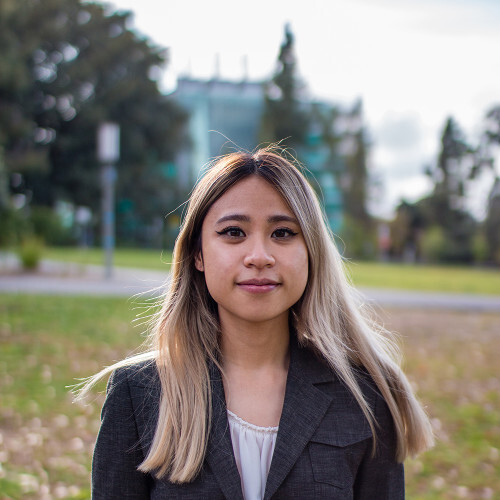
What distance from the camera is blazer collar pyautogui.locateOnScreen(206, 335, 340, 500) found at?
179 centimetres

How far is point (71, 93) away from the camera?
40.4 meters

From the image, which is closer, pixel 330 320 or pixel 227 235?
pixel 227 235

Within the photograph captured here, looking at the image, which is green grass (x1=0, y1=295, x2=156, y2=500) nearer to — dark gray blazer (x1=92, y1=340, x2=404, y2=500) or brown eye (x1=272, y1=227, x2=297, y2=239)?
dark gray blazer (x1=92, y1=340, x2=404, y2=500)

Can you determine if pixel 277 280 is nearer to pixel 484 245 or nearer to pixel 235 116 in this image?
pixel 484 245

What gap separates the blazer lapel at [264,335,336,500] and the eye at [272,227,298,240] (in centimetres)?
37

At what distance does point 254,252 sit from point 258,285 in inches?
3.7

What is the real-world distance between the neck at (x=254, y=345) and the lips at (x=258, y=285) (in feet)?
0.62

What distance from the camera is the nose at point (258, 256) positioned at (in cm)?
184

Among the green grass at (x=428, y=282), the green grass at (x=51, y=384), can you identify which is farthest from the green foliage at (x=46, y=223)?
the green grass at (x=51, y=384)

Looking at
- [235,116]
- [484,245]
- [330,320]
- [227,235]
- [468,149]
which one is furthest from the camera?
[235,116]

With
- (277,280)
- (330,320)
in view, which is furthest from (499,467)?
(277,280)

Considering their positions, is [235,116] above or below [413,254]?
above

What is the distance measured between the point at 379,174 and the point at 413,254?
925 cm

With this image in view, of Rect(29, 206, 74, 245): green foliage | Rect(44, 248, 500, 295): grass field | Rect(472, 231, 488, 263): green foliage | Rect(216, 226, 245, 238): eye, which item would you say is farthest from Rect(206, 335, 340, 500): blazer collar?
Rect(472, 231, 488, 263): green foliage
